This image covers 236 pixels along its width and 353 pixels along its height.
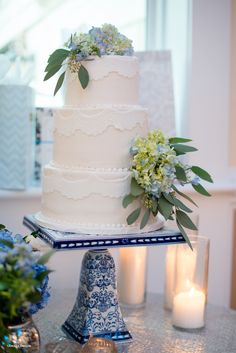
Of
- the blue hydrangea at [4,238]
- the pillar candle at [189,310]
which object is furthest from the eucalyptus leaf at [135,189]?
the pillar candle at [189,310]

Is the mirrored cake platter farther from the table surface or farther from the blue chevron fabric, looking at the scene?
the blue chevron fabric

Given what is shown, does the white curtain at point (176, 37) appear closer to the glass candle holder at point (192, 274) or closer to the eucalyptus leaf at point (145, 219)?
the glass candle holder at point (192, 274)

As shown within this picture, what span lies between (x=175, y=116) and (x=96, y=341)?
3.82 feet

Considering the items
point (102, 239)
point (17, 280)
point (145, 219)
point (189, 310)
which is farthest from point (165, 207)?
point (17, 280)

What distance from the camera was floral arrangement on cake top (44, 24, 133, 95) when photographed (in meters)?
1.47

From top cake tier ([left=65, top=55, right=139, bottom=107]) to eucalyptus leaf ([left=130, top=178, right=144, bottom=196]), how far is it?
21 cm

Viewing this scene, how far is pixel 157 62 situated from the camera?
7.42 ft

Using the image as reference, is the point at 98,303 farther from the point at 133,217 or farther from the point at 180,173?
the point at 180,173

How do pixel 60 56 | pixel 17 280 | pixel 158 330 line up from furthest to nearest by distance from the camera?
pixel 158 330 < pixel 60 56 < pixel 17 280

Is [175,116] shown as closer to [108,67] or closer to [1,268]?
[108,67]

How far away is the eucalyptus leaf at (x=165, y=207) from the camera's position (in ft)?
4.64

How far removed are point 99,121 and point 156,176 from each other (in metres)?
0.20

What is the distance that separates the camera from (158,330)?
167 centimetres

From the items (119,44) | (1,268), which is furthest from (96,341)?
(119,44)
